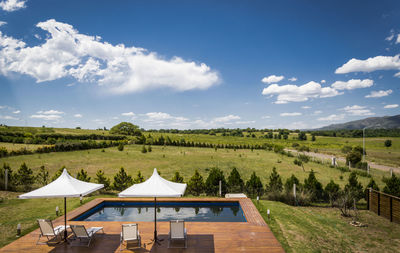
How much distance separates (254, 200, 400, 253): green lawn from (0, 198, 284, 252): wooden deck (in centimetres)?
62

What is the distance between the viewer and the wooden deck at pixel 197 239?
650 cm

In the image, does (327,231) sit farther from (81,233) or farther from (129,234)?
(81,233)

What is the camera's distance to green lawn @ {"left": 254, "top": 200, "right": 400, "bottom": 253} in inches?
→ 285

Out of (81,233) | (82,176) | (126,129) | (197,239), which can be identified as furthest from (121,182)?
(126,129)

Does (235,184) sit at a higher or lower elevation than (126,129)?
lower

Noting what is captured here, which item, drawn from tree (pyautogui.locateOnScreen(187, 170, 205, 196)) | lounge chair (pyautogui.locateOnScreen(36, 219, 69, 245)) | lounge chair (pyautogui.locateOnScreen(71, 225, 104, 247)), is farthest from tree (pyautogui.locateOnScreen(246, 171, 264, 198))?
lounge chair (pyautogui.locateOnScreen(36, 219, 69, 245))

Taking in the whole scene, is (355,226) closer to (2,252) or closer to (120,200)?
(120,200)

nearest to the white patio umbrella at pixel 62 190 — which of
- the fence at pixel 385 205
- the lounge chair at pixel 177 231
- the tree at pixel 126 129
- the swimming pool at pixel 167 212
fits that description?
the lounge chair at pixel 177 231

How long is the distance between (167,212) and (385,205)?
33.0 feet

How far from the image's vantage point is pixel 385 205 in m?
10.4

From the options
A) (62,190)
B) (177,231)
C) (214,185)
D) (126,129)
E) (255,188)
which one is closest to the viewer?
(62,190)

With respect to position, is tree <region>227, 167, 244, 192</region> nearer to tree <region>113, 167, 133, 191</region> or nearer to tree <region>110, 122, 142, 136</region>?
tree <region>113, 167, 133, 191</region>

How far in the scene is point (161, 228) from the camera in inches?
319

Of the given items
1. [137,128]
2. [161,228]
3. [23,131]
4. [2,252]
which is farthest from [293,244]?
[137,128]
